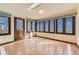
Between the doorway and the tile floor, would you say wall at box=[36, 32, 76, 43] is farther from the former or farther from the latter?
the doorway

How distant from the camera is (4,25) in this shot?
6.69 meters

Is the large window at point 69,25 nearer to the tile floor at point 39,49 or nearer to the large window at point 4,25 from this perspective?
the tile floor at point 39,49

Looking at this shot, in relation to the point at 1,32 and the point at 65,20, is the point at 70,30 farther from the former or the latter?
the point at 1,32

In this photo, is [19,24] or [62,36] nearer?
[62,36]

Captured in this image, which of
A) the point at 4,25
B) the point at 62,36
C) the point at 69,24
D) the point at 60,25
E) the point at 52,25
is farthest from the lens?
the point at 52,25

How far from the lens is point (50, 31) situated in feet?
30.4

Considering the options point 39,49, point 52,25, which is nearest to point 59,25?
point 52,25

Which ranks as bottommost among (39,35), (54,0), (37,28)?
(39,35)

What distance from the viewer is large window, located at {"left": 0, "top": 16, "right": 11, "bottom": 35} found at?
6.43 metres

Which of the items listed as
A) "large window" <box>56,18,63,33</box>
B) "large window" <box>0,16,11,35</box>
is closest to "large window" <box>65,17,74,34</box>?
"large window" <box>56,18,63,33</box>

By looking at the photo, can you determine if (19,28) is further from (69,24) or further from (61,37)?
(69,24)

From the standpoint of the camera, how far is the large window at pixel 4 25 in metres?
6.43

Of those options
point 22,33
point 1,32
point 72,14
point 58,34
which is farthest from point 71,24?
point 1,32

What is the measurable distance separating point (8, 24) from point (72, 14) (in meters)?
4.30
